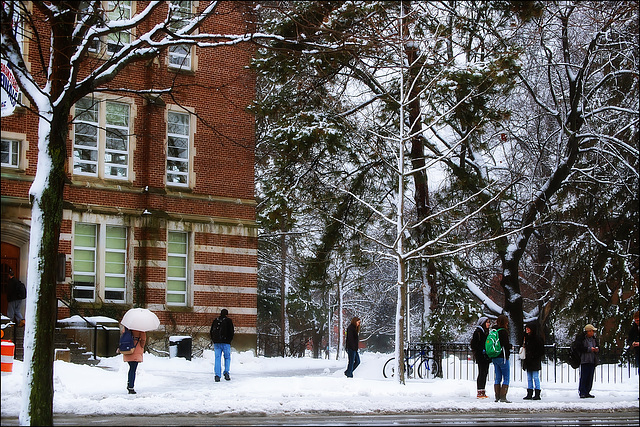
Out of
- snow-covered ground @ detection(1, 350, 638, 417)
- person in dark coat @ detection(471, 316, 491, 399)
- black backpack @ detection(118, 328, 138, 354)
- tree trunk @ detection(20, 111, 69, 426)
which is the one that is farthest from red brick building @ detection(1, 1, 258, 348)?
tree trunk @ detection(20, 111, 69, 426)

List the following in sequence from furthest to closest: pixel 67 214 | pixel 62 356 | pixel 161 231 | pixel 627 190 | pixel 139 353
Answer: pixel 161 231 < pixel 67 214 < pixel 627 190 < pixel 62 356 < pixel 139 353

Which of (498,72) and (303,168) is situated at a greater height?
(498,72)

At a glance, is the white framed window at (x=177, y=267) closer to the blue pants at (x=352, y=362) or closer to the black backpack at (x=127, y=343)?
the blue pants at (x=352, y=362)

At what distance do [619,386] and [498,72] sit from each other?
9299mm

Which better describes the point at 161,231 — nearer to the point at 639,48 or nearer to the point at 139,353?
the point at 139,353

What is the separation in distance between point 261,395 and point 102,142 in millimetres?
15210

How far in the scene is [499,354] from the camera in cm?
1817

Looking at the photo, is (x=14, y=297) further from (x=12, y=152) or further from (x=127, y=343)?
(x=127, y=343)

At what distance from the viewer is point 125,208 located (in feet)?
98.1

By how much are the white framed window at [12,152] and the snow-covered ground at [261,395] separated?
7.87m

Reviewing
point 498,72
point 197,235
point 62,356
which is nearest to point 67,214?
point 197,235

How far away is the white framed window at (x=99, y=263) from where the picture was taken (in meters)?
29.0

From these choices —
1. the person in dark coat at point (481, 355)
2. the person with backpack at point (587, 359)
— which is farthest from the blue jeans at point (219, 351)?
the person with backpack at point (587, 359)

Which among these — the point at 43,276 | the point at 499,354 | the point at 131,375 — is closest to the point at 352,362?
the point at 499,354
